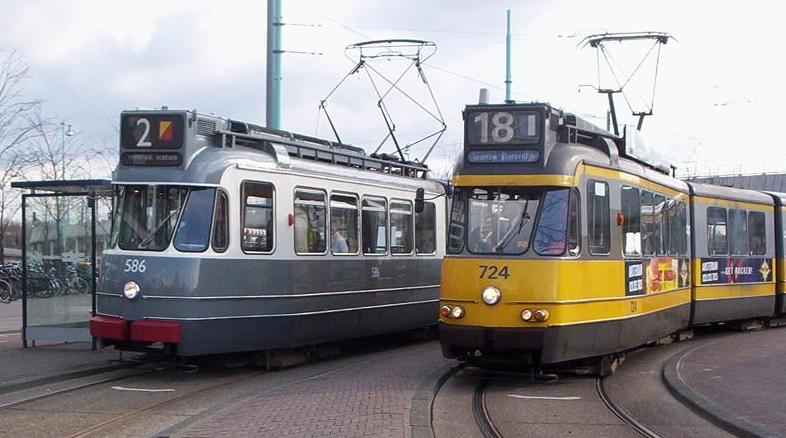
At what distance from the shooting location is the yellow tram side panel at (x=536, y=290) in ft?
35.0

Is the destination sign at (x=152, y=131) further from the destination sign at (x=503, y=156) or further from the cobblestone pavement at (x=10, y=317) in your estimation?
the cobblestone pavement at (x=10, y=317)

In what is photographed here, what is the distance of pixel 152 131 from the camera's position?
38.9 ft

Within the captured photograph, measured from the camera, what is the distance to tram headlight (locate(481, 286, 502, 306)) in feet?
35.5

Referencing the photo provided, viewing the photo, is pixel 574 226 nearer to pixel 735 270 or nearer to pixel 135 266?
pixel 135 266

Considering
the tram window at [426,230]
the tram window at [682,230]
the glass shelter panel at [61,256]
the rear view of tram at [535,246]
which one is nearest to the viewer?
the rear view of tram at [535,246]

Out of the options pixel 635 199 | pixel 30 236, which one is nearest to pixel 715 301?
pixel 635 199

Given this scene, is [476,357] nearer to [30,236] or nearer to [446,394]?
[446,394]

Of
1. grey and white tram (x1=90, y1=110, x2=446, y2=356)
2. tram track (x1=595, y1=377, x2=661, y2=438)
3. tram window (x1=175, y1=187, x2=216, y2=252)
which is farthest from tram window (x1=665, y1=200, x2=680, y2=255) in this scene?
tram window (x1=175, y1=187, x2=216, y2=252)

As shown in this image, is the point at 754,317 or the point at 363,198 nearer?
the point at 363,198

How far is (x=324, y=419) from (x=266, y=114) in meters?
10.3

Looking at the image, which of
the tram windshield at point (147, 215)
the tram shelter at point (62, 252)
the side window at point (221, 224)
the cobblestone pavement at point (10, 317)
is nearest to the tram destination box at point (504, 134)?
the side window at point (221, 224)

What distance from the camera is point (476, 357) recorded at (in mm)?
11438

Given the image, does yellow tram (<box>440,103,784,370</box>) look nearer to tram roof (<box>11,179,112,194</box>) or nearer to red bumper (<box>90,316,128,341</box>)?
red bumper (<box>90,316,128,341</box>)

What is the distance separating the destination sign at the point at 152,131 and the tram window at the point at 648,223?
6526 mm
